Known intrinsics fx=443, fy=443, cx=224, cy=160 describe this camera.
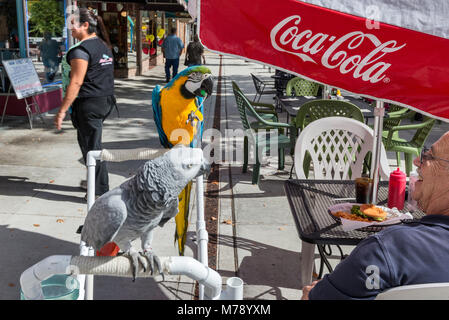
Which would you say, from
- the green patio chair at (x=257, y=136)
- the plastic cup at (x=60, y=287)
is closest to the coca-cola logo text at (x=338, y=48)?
the plastic cup at (x=60, y=287)

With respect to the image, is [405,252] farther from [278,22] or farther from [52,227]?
[52,227]

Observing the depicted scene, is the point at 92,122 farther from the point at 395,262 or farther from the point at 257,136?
the point at 395,262

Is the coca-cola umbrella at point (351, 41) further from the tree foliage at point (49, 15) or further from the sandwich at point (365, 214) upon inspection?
the tree foliage at point (49, 15)

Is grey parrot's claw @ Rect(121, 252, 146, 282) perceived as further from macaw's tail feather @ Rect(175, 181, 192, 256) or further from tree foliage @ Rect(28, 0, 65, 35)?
tree foliage @ Rect(28, 0, 65, 35)

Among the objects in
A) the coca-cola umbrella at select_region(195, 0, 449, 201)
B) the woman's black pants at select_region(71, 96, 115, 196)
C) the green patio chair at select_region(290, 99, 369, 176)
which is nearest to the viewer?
the coca-cola umbrella at select_region(195, 0, 449, 201)

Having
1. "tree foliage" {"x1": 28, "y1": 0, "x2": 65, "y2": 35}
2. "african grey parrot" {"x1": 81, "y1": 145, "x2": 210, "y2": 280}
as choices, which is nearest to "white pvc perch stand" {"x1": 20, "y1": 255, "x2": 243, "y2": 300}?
"african grey parrot" {"x1": 81, "y1": 145, "x2": 210, "y2": 280}

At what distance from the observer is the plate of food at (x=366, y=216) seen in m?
2.43

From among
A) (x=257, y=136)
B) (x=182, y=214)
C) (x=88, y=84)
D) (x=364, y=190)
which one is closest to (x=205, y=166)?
(x=364, y=190)

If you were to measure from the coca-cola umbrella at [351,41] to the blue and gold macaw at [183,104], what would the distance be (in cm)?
49

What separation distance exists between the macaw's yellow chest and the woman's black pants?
2.14 m

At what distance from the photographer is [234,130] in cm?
884

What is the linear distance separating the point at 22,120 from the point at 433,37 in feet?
28.2

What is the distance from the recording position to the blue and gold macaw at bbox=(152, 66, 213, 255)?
276 cm

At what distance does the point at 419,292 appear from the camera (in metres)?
1.41
